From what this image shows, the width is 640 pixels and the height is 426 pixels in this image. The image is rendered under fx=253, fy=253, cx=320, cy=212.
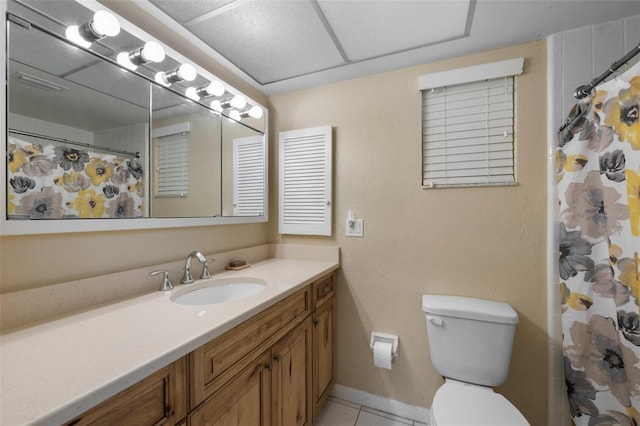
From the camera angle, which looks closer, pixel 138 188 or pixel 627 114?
pixel 627 114

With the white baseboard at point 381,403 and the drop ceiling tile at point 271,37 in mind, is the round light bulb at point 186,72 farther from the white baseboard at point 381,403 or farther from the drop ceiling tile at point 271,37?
the white baseboard at point 381,403

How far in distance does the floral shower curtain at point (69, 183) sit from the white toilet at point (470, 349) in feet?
5.15

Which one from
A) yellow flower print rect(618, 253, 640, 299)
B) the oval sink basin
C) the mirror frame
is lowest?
the oval sink basin

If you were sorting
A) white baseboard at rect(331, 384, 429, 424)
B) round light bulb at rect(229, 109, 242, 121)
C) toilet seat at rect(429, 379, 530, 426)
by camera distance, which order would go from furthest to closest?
1. round light bulb at rect(229, 109, 242, 121)
2. white baseboard at rect(331, 384, 429, 424)
3. toilet seat at rect(429, 379, 530, 426)

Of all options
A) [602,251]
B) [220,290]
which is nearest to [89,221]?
[220,290]

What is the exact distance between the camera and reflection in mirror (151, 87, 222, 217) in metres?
1.23

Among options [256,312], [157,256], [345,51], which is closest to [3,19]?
[157,256]

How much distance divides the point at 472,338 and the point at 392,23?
1.63 meters

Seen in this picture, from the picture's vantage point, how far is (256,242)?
6.23 ft

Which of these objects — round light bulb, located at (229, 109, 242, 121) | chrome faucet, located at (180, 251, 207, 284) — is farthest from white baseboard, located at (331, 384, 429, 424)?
round light bulb, located at (229, 109, 242, 121)

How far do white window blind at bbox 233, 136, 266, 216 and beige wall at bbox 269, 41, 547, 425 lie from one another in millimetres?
295

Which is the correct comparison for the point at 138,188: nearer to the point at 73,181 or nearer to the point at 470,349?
the point at 73,181

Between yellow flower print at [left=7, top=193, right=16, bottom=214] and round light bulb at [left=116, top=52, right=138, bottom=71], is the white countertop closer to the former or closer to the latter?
yellow flower print at [left=7, top=193, right=16, bottom=214]

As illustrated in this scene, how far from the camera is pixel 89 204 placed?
0.98m
